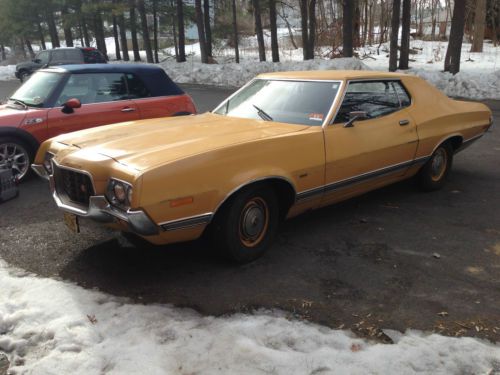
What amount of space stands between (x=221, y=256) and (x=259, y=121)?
4.52ft

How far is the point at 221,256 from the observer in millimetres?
3826

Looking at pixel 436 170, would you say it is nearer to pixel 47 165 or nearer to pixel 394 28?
pixel 47 165

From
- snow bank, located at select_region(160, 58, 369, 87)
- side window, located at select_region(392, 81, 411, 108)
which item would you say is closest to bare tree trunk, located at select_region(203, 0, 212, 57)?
snow bank, located at select_region(160, 58, 369, 87)

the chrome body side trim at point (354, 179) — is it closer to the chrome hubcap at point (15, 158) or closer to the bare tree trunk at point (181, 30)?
the chrome hubcap at point (15, 158)

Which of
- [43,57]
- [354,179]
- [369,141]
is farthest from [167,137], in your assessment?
[43,57]

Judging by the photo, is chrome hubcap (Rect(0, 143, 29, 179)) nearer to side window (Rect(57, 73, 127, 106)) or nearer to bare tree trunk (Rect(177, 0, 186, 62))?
side window (Rect(57, 73, 127, 106))

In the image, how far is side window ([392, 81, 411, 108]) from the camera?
521 cm

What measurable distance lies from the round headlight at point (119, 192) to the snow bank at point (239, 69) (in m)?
16.0

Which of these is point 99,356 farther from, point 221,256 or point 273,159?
point 273,159

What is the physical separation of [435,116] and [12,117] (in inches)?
206

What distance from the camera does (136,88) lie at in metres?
7.28

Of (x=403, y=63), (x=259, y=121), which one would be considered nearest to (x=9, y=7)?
(x=403, y=63)

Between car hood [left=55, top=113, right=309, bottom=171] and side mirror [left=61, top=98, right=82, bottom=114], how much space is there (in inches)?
85.2

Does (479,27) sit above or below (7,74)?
above
